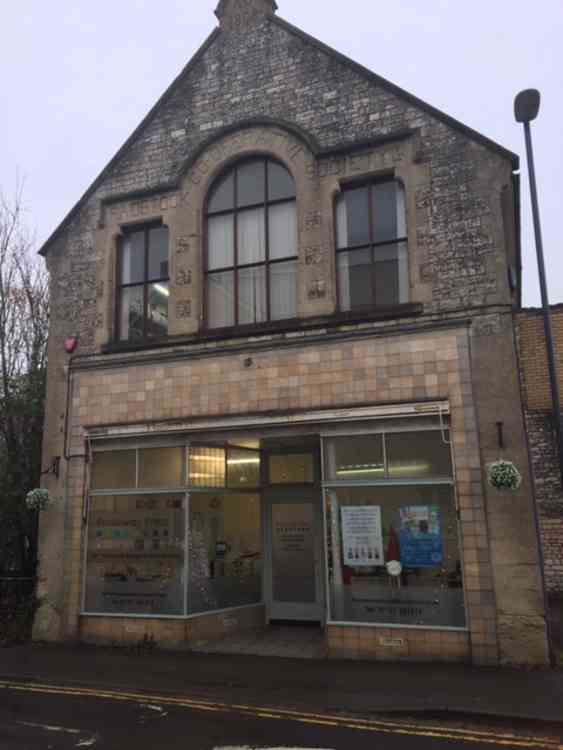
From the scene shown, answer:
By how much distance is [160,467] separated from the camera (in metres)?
12.7

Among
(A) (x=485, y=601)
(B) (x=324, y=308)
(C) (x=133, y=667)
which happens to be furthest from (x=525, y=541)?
(C) (x=133, y=667)

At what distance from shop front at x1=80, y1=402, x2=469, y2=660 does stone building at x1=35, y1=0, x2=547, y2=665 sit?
0.04m

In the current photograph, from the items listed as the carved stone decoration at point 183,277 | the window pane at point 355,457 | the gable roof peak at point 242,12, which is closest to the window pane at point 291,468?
the window pane at point 355,457

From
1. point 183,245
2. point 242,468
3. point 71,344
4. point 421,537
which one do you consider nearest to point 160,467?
point 242,468

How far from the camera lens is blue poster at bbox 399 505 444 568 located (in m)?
10.4

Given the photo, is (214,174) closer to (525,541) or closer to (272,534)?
(272,534)

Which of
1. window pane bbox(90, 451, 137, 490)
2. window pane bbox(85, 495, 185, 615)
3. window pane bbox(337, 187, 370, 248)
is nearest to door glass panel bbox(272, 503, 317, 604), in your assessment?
window pane bbox(85, 495, 185, 615)

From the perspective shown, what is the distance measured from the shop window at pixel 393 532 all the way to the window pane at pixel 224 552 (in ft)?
8.91

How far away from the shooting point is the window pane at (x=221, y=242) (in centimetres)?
1319

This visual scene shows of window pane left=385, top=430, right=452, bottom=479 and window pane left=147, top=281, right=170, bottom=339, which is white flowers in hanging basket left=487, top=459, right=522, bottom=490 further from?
window pane left=147, top=281, right=170, bottom=339

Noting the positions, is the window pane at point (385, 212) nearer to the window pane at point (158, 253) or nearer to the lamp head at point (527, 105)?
the lamp head at point (527, 105)

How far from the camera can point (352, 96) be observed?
1239 cm

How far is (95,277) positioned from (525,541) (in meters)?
9.77

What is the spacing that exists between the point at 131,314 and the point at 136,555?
487 cm
